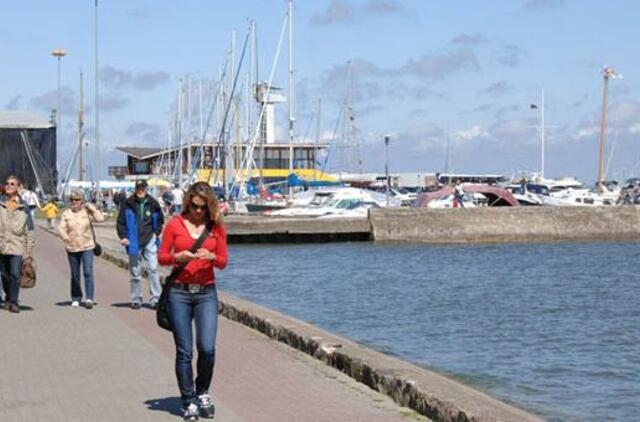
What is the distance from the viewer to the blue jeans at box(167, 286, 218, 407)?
8.71 meters

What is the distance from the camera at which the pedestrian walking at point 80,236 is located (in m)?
16.4

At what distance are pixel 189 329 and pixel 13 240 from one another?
24.7 feet

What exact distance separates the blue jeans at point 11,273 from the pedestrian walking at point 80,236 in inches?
34.1

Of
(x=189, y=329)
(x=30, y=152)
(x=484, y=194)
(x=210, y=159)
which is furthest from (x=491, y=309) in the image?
(x=30, y=152)

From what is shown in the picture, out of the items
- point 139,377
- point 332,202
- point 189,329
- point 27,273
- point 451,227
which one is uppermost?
point 189,329

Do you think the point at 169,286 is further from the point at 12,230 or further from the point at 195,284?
the point at 12,230

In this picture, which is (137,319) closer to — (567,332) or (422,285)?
(567,332)

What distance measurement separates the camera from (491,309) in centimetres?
2341

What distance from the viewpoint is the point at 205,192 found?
8.59 m

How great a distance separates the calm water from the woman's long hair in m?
4.82

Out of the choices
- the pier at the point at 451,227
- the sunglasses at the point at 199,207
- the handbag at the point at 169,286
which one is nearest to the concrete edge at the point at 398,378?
the handbag at the point at 169,286

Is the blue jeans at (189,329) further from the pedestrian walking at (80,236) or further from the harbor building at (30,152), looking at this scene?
the harbor building at (30,152)

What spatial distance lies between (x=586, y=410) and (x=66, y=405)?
562 centimetres

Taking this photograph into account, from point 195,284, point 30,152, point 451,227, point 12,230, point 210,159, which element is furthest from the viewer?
point 30,152
